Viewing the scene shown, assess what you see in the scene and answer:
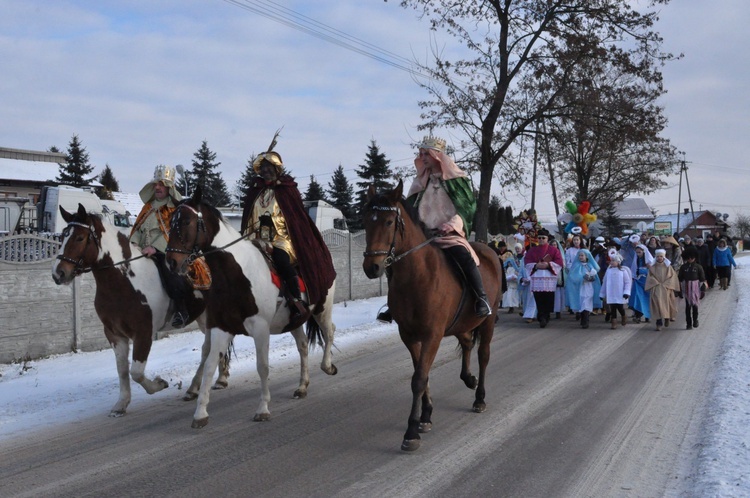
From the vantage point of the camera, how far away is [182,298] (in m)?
7.06

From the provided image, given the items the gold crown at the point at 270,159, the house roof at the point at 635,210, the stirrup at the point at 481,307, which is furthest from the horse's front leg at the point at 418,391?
the house roof at the point at 635,210

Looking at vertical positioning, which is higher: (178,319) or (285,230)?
(285,230)

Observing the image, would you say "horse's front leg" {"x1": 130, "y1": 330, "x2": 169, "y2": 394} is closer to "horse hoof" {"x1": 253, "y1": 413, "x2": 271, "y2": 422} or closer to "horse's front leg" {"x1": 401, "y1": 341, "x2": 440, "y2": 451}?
"horse hoof" {"x1": 253, "y1": 413, "x2": 271, "y2": 422}

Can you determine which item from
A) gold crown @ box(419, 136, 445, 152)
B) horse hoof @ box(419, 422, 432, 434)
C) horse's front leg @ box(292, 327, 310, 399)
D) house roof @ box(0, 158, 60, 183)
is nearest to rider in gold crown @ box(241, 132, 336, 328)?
horse's front leg @ box(292, 327, 310, 399)

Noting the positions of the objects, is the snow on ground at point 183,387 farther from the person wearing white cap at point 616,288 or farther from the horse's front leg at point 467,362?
the horse's front leg at point 467,362

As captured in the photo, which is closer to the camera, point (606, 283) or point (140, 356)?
point (140, 356)

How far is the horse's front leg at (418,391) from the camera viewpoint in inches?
210

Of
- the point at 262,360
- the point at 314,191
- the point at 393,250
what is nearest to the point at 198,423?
the point at 262,360

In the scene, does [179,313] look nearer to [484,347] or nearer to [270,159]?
[270,159]

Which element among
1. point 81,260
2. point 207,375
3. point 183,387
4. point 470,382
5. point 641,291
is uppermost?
point 81,260

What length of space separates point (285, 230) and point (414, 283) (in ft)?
6.87

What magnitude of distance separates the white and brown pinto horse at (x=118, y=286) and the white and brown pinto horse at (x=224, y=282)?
770 millimetres

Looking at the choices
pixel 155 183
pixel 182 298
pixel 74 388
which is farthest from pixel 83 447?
pixel 155 183

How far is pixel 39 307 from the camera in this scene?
939cm
